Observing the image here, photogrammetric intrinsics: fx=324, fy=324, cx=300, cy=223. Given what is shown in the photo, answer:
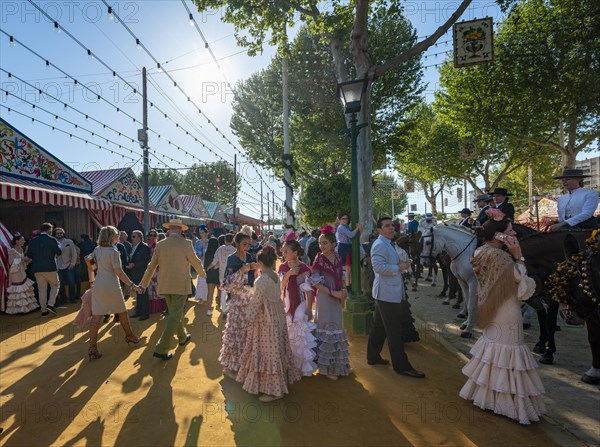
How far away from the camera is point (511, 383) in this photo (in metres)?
3.26

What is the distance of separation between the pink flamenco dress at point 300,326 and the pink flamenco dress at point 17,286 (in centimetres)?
767

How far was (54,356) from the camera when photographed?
17.6ft

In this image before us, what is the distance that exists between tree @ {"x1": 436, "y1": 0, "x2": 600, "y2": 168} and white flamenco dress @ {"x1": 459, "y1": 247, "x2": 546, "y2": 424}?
12.0 m

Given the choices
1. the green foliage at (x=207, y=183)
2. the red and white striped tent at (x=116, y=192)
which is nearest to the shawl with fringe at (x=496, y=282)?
the red and white striped tent at (x=116, y=192)

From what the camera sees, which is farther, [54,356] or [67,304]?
[67,304]

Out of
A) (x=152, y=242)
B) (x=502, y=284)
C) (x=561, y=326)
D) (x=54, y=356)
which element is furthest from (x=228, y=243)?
(x=561, y=326)

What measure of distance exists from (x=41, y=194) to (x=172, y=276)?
7555 mm

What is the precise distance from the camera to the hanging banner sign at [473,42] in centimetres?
835

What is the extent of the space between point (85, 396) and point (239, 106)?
81.2 ft

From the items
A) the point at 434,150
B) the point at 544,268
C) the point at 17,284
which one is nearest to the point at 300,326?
the point at 544,268

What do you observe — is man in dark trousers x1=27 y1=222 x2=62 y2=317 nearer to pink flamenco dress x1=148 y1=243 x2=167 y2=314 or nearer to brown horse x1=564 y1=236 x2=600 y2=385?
pink flamenco dress x1=148 y1=243 x2=167 y2=314

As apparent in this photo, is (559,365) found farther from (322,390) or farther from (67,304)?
(67,304)

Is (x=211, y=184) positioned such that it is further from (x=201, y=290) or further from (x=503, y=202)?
(x=503, y=202)

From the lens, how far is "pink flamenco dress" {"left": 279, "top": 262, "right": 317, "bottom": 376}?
172 inches
